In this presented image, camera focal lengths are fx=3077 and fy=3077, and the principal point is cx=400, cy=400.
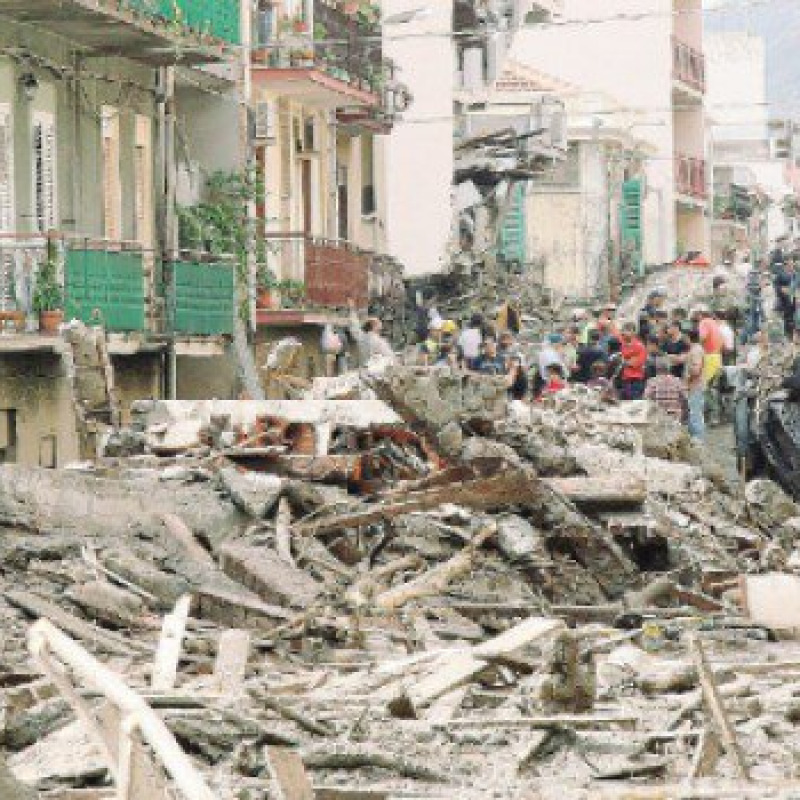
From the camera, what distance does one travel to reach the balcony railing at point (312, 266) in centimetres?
4094

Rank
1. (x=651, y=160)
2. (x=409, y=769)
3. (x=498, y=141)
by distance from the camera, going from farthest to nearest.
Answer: (x=651, y=160) < (x=498, y=141) < (x=409, y=769)

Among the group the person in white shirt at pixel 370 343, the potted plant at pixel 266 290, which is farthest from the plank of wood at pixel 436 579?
the potted plant at pixel 266 290

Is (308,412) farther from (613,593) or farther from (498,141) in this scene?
(498,141)

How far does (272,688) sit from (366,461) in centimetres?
920

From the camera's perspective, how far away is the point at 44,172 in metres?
31.5

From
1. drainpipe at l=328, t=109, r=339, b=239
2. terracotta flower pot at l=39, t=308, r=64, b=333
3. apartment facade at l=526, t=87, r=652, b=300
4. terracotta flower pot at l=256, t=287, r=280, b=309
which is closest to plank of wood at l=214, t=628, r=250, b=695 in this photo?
terracotta flower pot at l=39, t=308, r=64, b=333

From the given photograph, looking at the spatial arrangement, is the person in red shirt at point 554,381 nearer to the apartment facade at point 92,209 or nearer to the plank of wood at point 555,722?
the apartment facade at point 92,209

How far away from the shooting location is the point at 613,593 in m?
19.1

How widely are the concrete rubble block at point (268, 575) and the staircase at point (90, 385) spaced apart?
795 cm

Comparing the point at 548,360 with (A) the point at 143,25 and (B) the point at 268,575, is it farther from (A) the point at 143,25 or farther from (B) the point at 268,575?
(B) the point at 268,575

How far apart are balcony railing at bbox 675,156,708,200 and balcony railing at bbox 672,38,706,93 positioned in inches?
84.3

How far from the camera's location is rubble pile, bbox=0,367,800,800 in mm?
9773

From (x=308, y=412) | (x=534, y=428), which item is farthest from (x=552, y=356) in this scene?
(x=308, y=412)

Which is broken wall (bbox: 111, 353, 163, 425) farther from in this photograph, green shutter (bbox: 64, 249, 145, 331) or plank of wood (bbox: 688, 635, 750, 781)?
plank of wood (bbox: 688, 635, 750, 781)
